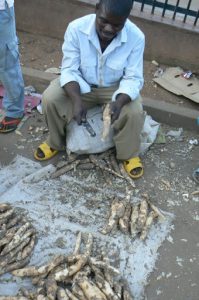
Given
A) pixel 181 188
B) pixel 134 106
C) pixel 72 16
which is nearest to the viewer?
pixel 134 106

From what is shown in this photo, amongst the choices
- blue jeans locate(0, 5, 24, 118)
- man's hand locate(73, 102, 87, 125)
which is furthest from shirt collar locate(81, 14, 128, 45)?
blue jeans locate(0, 5, 24, 118)

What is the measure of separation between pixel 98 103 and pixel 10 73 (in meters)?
0.99

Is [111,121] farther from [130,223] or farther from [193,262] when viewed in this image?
[193,262]

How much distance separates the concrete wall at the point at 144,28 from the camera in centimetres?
538

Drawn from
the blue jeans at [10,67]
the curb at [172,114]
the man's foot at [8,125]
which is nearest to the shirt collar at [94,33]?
the blue jeans at [10,67]

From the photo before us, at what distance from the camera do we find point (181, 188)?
4191 millimetres

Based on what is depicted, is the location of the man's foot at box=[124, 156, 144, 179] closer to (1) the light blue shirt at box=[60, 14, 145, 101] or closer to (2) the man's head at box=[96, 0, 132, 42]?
(1) the light blue shirt at box=[60, 14, 145, 101]

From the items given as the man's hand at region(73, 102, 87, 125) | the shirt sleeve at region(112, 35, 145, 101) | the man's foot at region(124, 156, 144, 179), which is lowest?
the man's foot at region(124, 156, 144, 179)

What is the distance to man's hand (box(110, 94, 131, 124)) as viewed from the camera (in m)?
3.71

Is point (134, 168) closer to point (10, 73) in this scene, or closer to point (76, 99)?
point (76, 99)

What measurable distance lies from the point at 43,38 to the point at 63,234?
3.45 meters

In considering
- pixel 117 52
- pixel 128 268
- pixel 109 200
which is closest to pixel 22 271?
pixel 128 268

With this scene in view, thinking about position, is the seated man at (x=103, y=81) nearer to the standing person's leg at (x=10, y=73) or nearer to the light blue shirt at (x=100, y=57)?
the light blue shirt at (x=100, y=57)

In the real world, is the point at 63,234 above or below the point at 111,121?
below
